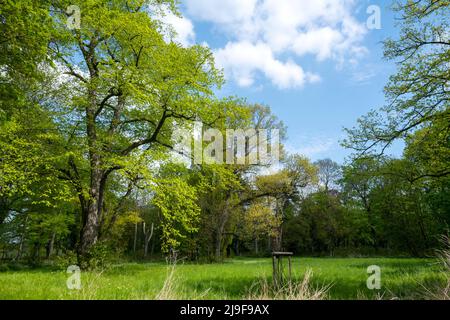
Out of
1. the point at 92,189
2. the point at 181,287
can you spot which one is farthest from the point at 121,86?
the point at 181,287

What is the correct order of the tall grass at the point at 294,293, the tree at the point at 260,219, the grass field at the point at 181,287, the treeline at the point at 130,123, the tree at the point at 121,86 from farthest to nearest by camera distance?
1. the tree at the point at 260,219
2. the tree at the point at 121,86
3. the treeline at the point at 130,123
4. the grass field at the point at 181,287
5. the tall grass at the point at 294,293

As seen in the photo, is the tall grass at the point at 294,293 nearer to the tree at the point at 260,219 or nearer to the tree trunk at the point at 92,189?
the tree trunk at the point at 92,189

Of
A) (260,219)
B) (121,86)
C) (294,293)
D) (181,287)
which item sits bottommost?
(181,287)

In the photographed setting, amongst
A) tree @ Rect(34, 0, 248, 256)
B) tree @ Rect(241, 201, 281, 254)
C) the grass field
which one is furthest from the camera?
tree @ Rect(241, 201, 281, 254)

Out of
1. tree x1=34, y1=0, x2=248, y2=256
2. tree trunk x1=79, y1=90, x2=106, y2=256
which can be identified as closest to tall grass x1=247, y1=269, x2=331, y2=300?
tree x1=34, y1=0, x2=248, y2=256

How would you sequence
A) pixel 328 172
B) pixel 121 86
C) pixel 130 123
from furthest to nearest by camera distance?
pixel 328 172
pixel 130 123
pixel 121 86

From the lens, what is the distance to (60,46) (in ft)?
59.7

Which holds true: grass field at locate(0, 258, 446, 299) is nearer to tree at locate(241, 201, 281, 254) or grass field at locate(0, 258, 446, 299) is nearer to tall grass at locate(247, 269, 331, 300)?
tall grass at locate(247, 269, 331, 300)

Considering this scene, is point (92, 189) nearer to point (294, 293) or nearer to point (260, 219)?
point (294, 293)

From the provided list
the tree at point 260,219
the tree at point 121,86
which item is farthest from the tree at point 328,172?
the tree at point 121,86

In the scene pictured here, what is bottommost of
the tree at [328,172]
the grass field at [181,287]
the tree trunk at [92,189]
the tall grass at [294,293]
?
the grass field at [181,287]

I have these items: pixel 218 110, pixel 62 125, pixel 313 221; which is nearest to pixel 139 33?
pixel 218 110

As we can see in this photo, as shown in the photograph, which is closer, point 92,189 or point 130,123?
point 92,189
